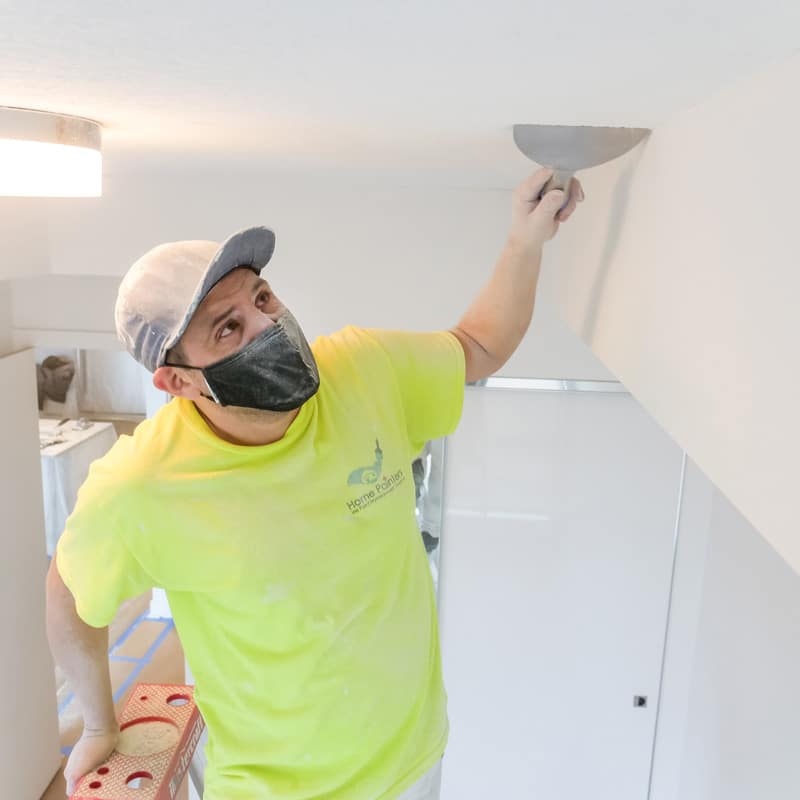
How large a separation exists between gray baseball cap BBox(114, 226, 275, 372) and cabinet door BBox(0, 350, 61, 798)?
1790mm

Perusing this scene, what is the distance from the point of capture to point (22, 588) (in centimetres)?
277

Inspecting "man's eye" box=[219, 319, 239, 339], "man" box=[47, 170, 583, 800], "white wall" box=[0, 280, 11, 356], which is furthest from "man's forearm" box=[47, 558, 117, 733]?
"white wall" box=[0, 280, 11, 356]

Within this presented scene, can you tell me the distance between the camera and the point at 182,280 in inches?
41.8

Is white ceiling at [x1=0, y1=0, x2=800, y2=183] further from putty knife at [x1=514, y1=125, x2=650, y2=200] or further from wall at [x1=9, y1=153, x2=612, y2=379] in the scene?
wall at [x1=9, y1=153, x2=612, y2=379]

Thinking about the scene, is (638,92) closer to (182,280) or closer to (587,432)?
(182,280)

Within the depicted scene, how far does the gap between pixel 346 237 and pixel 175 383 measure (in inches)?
50.4

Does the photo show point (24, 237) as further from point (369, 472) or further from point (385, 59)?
point (385, 59)

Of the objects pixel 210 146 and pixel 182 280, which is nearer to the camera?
pixel 182 280

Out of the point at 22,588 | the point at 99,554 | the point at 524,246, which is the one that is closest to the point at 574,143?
the point at 524,246

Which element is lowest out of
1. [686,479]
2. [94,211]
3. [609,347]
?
[686,479]

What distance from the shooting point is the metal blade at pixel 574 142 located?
3.14 ft

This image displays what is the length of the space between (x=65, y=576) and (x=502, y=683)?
178 cm

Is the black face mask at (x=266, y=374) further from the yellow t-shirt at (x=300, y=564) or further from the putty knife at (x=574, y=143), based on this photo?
the putty knife at (x=574, y=143)

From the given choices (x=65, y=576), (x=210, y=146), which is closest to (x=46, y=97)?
(x=210, y=146)
